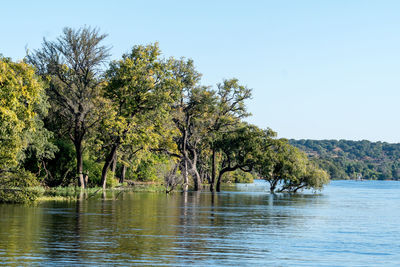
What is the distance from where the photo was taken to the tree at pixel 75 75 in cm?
5934

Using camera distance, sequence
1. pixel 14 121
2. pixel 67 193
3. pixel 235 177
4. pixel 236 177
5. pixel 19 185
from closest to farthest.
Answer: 1. pixel 14 121
2. pixel 19 185
3. pixel 67 193
4. pixel 235 177
5. pixel 236 177

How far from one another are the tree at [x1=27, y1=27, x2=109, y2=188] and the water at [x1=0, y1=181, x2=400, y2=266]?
22143 millimetres

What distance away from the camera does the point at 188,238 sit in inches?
981

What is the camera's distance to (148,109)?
6288 centimetres

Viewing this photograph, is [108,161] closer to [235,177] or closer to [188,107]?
[188,107]

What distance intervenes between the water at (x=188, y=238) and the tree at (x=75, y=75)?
72.6 feet

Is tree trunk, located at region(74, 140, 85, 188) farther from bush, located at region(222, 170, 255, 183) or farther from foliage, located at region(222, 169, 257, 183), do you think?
bush, located at region(222, 170, 255, 183)

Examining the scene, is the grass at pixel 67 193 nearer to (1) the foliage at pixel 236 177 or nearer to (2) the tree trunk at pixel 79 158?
(2) the tree trunk at pixel 79 158

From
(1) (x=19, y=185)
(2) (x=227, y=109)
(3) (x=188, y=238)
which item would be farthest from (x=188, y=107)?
(3) (x=188, y=238)

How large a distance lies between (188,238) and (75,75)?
1583 inches

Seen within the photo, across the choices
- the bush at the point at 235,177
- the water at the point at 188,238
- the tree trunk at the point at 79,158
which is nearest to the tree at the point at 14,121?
the water at the point at 188,238

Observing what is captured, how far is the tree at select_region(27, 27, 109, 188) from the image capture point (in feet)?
195

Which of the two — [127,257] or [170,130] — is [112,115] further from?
[127,257]

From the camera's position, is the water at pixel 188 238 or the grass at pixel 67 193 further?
the grass at pixel 67 193
